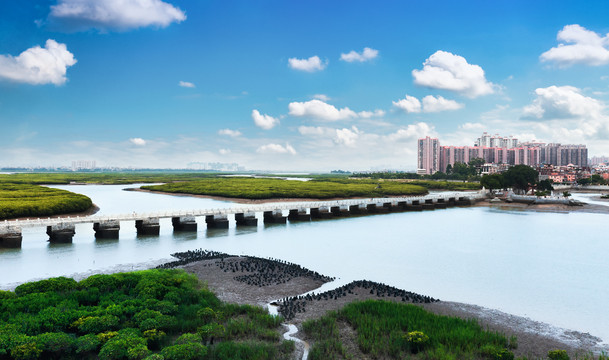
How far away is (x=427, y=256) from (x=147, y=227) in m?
22.6

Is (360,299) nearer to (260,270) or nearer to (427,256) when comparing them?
(260,270)

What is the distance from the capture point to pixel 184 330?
12211mm

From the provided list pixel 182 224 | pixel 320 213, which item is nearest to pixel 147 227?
pixel 182 224

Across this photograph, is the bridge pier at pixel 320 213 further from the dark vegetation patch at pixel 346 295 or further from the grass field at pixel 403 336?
the grass field at pixel 403 336

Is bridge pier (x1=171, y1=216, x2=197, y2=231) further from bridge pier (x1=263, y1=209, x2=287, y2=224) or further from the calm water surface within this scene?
bridge pier (x1=263, y1=209, x2=287, y2=224)

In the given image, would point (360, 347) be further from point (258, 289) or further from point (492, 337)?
point (258, 289)

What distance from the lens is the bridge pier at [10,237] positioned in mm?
27731

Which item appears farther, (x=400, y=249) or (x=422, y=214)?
(x=422, y=214)

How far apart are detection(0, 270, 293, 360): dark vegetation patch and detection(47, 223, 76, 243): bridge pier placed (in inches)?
668

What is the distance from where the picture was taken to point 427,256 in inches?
1064

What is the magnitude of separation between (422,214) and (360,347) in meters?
47.6

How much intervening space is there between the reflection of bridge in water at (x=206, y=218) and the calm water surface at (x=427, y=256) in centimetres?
108

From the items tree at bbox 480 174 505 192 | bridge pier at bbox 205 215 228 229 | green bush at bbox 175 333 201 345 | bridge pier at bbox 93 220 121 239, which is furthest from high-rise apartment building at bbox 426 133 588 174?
green bush at bbox 175 333 201 345

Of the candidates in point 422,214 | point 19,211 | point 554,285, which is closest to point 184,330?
point 554,285
